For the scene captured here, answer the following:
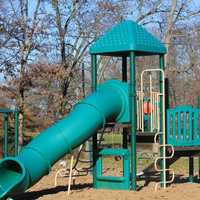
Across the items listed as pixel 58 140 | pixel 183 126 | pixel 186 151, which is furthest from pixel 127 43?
pixel 186 151

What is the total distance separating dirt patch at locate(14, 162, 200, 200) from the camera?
31.1 feet

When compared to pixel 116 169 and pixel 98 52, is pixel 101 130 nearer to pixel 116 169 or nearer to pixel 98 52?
pixel 98 52

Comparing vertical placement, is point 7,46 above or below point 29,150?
above

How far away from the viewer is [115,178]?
1029 centimetres

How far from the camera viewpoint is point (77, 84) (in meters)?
22.5

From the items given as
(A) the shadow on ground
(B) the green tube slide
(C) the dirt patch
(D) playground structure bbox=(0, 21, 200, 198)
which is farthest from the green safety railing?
(A) the shadow on ground

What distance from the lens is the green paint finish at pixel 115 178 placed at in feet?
33.2

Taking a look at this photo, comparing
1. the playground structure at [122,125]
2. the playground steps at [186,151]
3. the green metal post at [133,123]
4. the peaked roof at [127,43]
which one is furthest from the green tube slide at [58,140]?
the playground steps at [186,151]

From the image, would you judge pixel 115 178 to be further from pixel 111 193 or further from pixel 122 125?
pixel 122 125

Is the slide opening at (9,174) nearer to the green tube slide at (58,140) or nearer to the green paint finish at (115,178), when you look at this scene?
the green tube slide at (58,140)

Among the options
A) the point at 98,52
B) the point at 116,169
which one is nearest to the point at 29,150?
the point at 98,52

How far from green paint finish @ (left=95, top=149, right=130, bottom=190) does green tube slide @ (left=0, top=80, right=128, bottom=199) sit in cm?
55

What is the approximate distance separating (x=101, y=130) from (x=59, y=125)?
1.24 meters

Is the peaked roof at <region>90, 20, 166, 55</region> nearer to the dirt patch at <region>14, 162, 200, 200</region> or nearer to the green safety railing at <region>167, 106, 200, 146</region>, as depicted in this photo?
the green safety railing at <region>167, 106, 200, 146</region>
